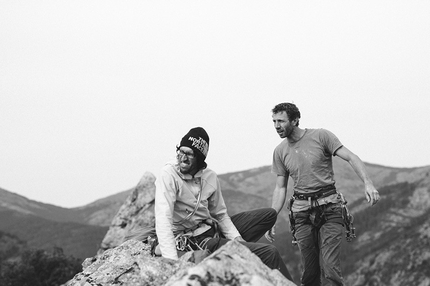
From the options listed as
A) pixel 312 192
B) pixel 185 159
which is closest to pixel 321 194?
pixel 312 192

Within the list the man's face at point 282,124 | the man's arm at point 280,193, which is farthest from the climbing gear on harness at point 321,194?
the man's face at point 282,124

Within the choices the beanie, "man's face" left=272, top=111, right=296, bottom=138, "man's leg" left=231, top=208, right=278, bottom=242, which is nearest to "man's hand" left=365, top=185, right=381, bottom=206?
"man's leg" left=231, top=208, right=278, bottom=242

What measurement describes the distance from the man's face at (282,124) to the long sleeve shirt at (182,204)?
192cm

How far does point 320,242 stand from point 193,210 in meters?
2.83

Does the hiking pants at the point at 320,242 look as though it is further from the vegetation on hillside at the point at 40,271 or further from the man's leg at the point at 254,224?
the vegetation on hillside at the point at 40,271

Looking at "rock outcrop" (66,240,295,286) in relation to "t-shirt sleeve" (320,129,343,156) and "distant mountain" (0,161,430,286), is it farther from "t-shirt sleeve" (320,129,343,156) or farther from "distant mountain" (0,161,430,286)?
"distant mountain" (0,161,430,286)

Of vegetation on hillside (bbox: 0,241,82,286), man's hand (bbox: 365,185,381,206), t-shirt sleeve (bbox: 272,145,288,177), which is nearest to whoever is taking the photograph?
man's hand (bbox: 365,185,381,206)

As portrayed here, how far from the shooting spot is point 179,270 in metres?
5.09

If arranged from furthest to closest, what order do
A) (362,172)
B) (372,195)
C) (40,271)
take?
(40,271) → (362,172) → (372,195)

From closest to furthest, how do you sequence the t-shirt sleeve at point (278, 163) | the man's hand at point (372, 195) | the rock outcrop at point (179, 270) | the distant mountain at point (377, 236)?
1. the rock outcrop at point (179, 270)
2. the man's hand at point (372, 195)
3. the t-shirt sleeve at point (278, 163)
4. the distant mountain at point (377, 236)

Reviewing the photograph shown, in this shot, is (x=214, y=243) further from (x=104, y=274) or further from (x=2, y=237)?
(x=2, y=237)

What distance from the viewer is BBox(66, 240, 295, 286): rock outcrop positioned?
331cm

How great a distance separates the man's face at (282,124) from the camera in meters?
7.75

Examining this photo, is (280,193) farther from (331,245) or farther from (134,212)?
(134,212)
